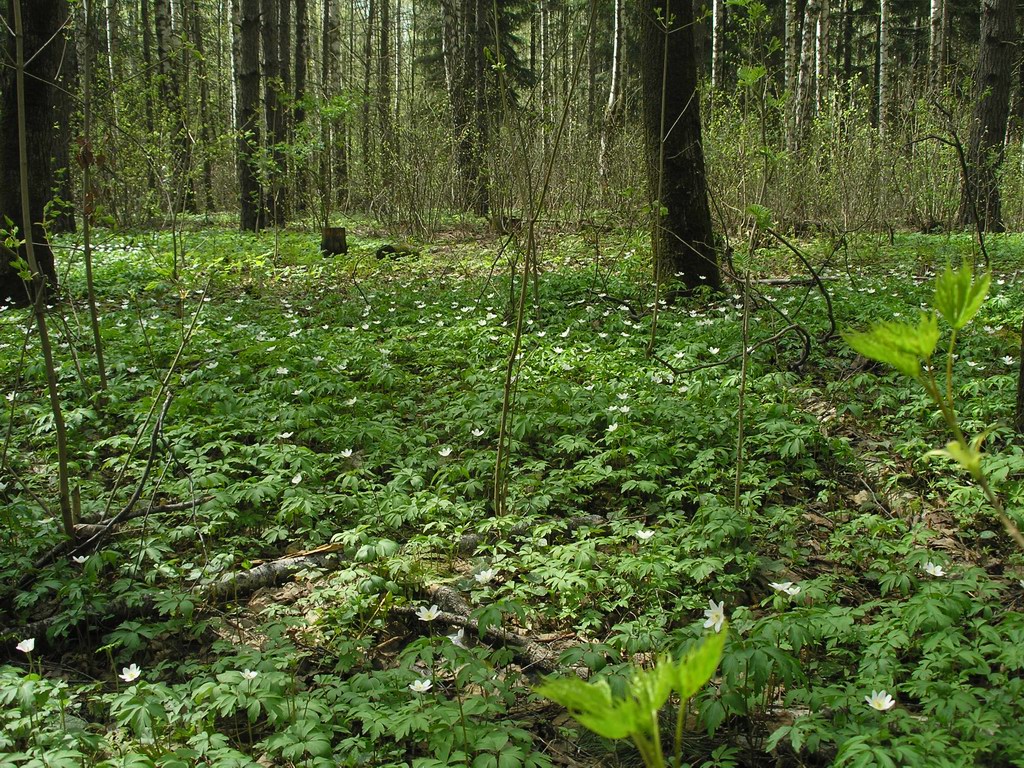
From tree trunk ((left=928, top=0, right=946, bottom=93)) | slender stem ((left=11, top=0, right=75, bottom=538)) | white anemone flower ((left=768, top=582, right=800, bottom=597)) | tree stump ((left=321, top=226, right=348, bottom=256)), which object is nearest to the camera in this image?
white anemone flower ((left=768, top=582, right=800, bottom=597))

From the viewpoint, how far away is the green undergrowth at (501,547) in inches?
80.8

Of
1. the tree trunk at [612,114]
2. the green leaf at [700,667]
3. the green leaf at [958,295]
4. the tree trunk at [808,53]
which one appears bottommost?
the green leaf at [700,667]

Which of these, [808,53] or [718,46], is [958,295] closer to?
[808,53]

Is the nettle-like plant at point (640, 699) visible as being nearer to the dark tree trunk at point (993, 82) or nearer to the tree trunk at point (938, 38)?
the dark tree trunk at point (993, 82)

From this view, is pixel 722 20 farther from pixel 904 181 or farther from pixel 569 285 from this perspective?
pixel 569 285

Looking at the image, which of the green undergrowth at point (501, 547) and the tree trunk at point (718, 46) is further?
the tree trunk at point (718, 46)

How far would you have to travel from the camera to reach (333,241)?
10.3m

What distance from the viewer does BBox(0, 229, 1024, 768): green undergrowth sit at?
2053mm

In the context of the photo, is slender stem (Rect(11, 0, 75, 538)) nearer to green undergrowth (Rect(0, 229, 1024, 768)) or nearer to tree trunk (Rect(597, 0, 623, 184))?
green undergrowth (Rect(0, 229, 1024, 768))

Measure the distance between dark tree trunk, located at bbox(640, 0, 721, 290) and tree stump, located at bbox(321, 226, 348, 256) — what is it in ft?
17.2

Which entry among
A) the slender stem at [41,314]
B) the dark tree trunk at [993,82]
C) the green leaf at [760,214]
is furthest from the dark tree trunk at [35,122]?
the dark tree trunk at [993,82]

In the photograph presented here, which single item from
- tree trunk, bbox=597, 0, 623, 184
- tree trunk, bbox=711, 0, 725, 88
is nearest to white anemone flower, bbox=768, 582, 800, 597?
tree trunk, bbox=597, 0, 623, 184

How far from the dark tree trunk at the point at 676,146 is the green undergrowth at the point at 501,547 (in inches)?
36.1

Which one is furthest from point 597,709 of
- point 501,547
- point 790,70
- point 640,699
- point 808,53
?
point 808,53
